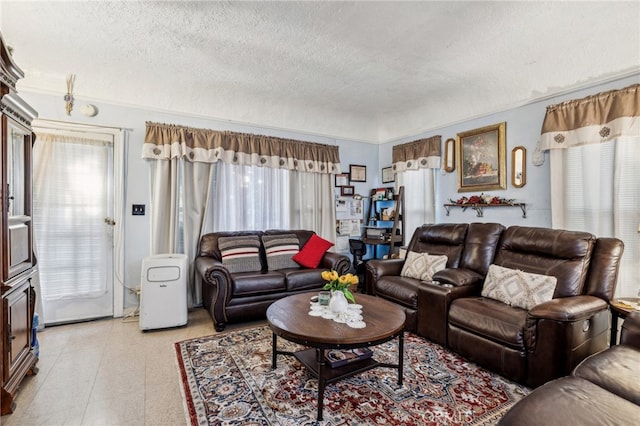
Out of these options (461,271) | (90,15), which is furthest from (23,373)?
(461,271)

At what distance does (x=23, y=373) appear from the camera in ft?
6.59

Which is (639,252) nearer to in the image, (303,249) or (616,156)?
(616,156)

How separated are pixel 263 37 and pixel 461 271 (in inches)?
110

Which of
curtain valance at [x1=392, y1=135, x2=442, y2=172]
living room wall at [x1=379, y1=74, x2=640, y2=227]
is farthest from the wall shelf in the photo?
curtain valance at [x1=392, y1=135, x2=442, y2=172]

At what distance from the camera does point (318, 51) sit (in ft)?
9.45

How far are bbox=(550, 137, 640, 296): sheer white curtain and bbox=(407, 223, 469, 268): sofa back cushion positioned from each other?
2.91 ft

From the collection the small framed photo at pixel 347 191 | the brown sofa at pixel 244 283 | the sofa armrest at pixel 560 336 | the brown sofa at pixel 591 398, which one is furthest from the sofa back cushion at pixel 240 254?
the brown sofa at pixel 591 398

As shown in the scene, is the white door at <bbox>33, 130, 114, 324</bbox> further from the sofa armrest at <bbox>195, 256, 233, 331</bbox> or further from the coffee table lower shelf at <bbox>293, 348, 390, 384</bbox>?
the coffee table lower shelf at <bbox>293, 348, 390, 384</bbox>

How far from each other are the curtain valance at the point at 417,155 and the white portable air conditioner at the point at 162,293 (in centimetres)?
344

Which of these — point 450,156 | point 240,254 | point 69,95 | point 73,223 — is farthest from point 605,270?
point 69,95

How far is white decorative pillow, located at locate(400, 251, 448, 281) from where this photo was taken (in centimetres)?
320

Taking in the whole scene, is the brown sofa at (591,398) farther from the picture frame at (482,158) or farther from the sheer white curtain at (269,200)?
the sheer white curtain at (269,200)

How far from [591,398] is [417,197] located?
3618 mm

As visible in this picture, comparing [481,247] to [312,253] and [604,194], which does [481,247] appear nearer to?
[604,194]
